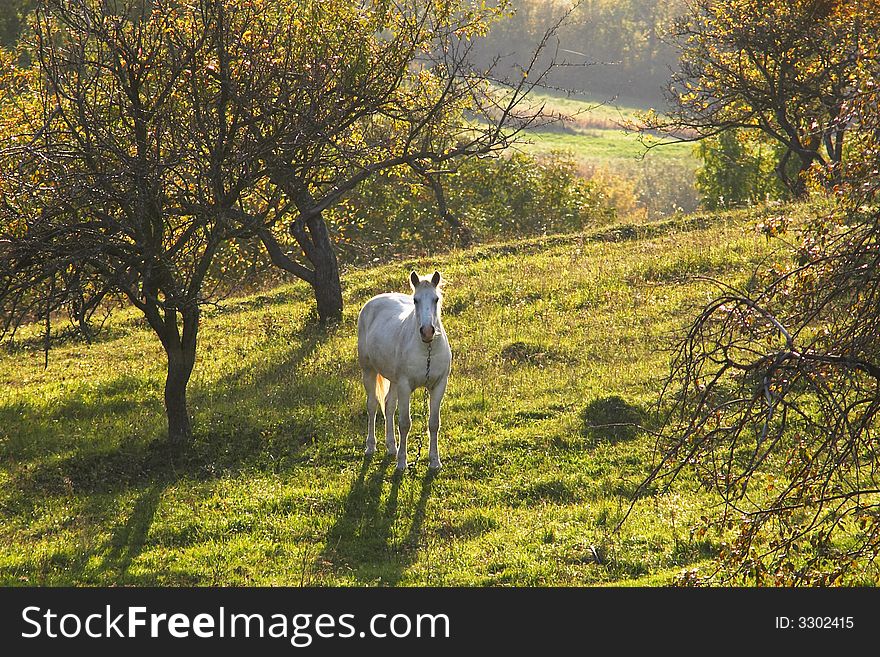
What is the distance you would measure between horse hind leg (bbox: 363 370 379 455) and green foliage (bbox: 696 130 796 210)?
108 feet

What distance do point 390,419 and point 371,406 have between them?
715 millimetres

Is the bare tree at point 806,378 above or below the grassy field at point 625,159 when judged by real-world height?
below

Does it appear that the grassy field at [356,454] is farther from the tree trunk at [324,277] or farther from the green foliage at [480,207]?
the green foliage at [480,207]

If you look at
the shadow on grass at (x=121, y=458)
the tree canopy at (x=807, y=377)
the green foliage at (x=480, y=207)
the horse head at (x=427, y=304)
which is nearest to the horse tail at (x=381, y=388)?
the shadow on grass at (x=121, y=458)

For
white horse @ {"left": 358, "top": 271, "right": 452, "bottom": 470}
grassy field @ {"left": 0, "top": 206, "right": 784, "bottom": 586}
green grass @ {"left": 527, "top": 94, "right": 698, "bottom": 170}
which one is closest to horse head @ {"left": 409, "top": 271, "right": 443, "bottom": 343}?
white horse @ {"left": 358, "top": 271, "right": 452, "bottom": 470}

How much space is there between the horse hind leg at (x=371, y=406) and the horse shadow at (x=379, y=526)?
58cm

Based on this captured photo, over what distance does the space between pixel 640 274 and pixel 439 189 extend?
1836cm

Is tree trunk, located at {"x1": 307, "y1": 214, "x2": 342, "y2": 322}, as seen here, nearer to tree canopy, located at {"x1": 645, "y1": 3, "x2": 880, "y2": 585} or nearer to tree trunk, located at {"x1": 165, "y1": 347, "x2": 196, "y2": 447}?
tree trunk, located at {"x1": 165, "y1": 347, "x2": 196, "y2": 447}

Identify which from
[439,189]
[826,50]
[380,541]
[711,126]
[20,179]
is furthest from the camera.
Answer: [439,189]

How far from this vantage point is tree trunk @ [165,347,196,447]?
16.5 m

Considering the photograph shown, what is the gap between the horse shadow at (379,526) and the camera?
11875mm

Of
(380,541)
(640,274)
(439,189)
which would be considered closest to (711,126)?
(640,274)

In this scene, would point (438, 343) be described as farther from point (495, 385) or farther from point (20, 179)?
point (20, 179)

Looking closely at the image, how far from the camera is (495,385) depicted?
62.4 ft
